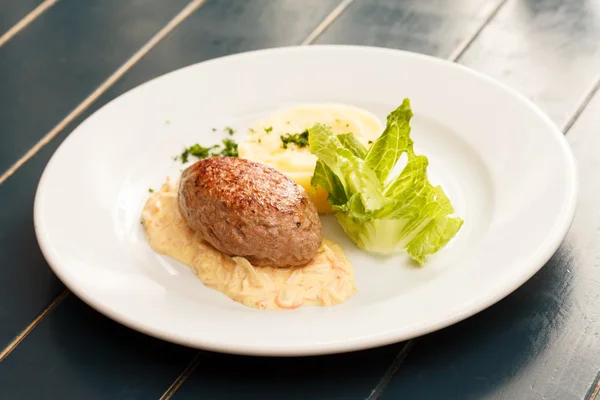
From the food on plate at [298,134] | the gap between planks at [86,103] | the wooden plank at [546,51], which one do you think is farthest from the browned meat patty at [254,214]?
the wooden plank at [546,51]

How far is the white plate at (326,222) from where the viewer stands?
3016 millimetres

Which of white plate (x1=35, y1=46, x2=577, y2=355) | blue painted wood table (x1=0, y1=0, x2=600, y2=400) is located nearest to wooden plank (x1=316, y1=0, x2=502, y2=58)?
blue painted wood table (x1=0, y1=0, x2=600, y2=400)

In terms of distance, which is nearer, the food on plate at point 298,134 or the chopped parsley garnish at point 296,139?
the food on plate at point 298,134

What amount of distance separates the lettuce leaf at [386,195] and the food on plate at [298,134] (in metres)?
0.27

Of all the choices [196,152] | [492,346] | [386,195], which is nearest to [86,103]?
[196,152]

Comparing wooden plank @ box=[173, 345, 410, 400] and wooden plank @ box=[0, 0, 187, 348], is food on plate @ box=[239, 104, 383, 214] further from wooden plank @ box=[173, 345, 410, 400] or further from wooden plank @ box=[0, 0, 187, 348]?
wooden plank @ box=[0, 0, 187, 348]

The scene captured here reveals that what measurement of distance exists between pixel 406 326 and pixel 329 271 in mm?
544

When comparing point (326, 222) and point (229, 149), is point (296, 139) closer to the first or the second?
point (229, 149)

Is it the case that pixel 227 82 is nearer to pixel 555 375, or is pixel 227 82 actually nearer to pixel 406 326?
pixel 406 326

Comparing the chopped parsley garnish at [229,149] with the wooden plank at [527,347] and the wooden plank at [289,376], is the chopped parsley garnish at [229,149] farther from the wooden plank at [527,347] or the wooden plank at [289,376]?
the wooden plank at [527,347]

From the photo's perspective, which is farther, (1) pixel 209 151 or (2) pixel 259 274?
(1) pixel 209 151

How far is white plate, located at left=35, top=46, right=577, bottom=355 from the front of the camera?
9.89 feet

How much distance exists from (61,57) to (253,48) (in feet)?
3.82

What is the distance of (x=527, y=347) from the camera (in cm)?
307
